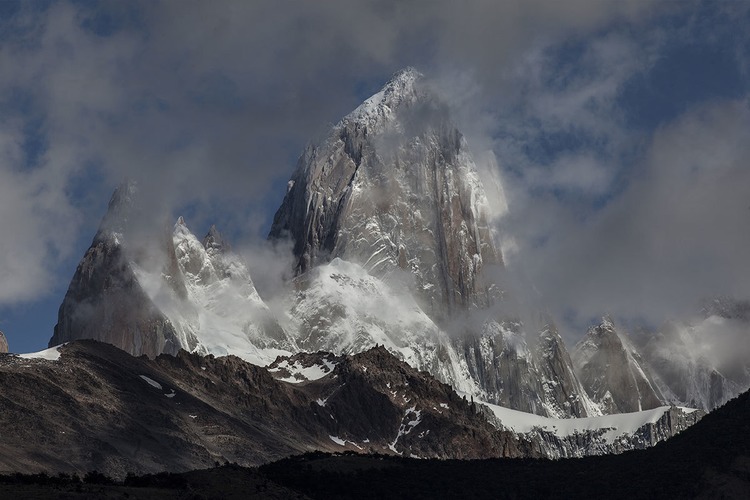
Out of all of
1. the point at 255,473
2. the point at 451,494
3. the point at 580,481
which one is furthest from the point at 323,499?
the point at 580,481

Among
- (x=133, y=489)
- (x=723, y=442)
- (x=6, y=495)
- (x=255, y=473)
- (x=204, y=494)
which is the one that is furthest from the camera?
(x=723, y=442)

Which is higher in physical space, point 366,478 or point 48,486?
point 366,478

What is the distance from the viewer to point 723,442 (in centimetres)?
18850

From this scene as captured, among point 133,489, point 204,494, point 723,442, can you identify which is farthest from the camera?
point 723,442

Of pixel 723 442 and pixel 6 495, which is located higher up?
pixel 723 442

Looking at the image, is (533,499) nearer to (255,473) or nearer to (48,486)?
(255,473)

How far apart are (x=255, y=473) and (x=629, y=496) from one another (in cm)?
4699

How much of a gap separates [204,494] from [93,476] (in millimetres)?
13603

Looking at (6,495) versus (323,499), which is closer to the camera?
(6,495)

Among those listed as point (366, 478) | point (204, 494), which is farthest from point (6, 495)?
point (366, 478)

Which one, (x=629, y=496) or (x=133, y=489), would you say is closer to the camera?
(x=133, y=489)

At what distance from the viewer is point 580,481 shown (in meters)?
198

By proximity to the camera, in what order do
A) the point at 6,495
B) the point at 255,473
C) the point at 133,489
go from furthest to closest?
1. the point at 255,473
2. the point at 133,489
3. the point at 6,495

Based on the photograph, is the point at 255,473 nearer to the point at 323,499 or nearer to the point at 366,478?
the point at 323,499
